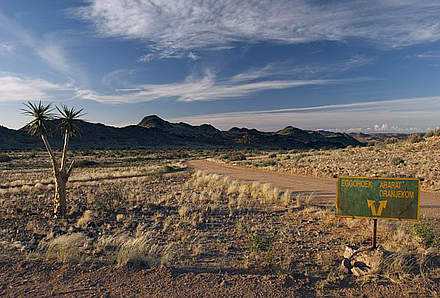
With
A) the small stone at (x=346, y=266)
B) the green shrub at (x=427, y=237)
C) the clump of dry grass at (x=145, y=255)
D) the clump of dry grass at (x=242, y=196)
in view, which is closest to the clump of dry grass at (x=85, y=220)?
the clump of dry grass at (x=145, y=255)

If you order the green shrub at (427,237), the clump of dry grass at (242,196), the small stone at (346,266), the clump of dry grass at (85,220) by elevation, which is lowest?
the clump of dry grass at (85,220)

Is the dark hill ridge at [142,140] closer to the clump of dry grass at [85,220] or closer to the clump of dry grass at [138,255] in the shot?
the clump of dry grass at [85,220]

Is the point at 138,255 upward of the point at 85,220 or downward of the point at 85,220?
upward

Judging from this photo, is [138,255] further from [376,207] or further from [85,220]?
[85,220]

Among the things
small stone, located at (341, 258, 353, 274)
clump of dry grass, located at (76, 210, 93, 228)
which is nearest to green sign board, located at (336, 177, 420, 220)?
small stone, located at (341, 258, 353, 274)

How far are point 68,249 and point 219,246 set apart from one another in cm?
362

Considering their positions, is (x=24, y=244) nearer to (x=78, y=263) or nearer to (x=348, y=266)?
(x=78, y=263)

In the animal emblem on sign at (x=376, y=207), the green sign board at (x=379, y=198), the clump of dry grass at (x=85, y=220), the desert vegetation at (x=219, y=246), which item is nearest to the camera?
the desert vegetation at (x=219, y=246)

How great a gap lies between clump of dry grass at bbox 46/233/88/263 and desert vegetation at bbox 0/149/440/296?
2 centimetres

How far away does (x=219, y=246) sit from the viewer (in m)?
10.0

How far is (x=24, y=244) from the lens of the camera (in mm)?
10281

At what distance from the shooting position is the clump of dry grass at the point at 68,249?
8164 millimetres

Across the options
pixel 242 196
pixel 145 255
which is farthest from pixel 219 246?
pixel 242 196

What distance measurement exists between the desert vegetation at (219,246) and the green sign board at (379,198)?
2.76 feet
